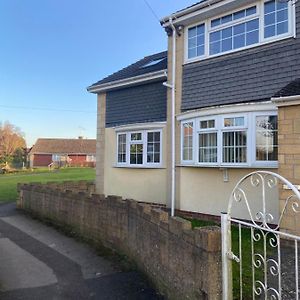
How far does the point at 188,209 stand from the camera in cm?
1053

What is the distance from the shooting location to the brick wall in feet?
21.7

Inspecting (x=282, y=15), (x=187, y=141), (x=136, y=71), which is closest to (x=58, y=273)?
(x=187, y=141)

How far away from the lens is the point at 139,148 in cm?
1268

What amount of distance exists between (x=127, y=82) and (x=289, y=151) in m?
7.46

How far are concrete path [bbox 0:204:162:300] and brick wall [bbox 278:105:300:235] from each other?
120 inches

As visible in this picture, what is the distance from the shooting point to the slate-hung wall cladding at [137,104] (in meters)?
12.1

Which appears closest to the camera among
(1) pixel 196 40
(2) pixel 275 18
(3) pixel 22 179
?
(2) pixel 275 18

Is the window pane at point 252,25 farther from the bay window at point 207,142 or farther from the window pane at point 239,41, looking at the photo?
the bay window at point 207,142

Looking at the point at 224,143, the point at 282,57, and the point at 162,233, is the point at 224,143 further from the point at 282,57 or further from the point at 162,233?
the point at 162,233

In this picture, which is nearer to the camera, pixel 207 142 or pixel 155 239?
pixel 155 239

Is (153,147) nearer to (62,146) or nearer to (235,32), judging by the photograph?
(235,32)

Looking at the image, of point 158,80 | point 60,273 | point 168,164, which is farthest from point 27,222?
point 158,80

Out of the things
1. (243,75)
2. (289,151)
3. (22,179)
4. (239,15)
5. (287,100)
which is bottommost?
(22,179)

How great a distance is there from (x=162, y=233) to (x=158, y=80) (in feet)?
26.0
